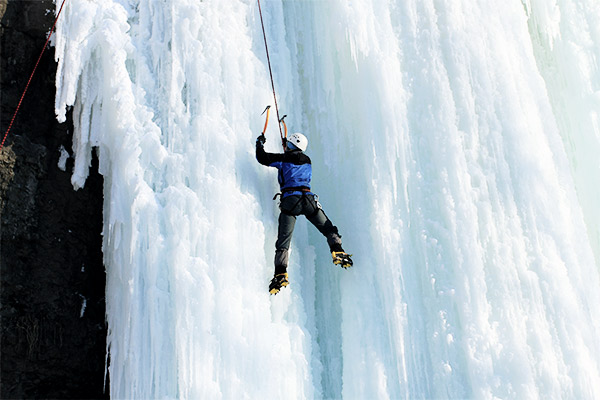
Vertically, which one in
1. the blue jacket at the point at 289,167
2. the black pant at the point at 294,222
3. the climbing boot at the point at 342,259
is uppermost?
the blue jacket at the point at 289,167

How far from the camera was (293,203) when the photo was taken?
5.14 m

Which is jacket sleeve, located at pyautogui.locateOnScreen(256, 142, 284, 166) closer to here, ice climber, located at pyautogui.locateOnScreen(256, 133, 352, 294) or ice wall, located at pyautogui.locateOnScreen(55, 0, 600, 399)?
ice climber, located at pyautogui.locateOnScreen(256, 133, 352, 294)

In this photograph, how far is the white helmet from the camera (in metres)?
5.45

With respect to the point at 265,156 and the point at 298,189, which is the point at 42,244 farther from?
the point at 298,189

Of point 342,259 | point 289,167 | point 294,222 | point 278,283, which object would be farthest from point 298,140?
point 278,283

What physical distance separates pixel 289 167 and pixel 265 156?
245 mm

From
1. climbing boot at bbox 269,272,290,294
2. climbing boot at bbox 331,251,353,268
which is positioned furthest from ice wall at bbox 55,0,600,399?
climbing boot at bbox 331,251,353,268

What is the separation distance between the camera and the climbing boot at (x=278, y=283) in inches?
192

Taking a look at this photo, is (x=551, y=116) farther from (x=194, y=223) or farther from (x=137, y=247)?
(x=137, y=247)

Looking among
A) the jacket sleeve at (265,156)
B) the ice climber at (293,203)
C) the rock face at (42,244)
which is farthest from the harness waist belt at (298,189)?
the rock face at (42,244)

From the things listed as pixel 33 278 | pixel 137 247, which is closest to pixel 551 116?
pixel 137 247

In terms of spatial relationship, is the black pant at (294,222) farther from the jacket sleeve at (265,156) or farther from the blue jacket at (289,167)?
the jacket sleeve at (265,156)

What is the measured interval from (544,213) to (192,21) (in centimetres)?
386

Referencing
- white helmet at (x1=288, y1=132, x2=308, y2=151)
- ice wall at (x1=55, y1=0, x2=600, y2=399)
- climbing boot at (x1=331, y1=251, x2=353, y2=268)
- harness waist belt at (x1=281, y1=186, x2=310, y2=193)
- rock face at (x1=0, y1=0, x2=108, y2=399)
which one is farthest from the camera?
rock face at (x1=0, y1=0, x2=108, y2=399)
